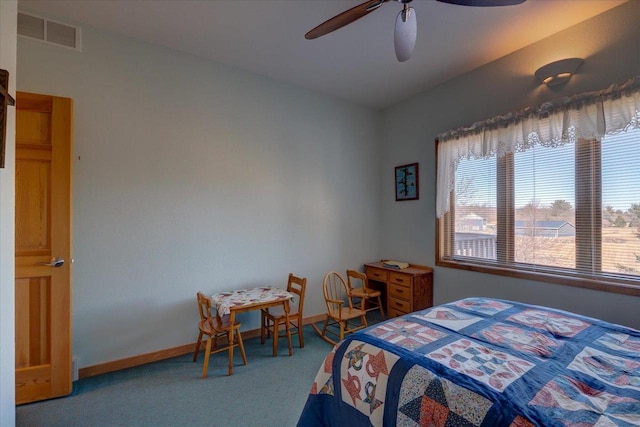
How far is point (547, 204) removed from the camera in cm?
251

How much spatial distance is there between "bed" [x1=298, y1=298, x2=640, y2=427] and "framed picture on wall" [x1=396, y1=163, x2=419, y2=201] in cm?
208

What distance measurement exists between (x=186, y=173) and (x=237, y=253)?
934 millimetres

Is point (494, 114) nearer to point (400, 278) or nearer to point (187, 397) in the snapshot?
point (400, 278)

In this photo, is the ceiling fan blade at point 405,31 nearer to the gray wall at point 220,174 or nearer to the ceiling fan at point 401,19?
the ceiling fan at point 401,19

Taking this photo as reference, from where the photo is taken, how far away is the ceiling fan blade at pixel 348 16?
151 centimetres

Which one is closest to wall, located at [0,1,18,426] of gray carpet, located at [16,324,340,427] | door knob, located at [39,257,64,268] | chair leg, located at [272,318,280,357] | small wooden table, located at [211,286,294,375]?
gray carpet, located at [16,324,340,427]

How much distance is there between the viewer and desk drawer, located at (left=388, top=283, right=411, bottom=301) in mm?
3246

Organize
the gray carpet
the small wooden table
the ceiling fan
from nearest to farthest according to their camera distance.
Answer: the ceiling fan → the gray carpet → the small wooden table

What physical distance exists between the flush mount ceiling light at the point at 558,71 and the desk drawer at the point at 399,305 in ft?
8.02

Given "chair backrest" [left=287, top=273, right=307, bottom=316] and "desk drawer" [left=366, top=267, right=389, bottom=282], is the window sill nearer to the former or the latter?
"desk drawer" [left=366, top=267, right=389, bottom=282]

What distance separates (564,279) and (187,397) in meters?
3.03

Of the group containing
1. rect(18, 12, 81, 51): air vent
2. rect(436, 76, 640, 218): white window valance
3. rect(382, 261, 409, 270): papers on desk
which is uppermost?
rect(18, 12, 81, 51): air vent

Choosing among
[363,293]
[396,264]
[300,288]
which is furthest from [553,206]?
[300,288]

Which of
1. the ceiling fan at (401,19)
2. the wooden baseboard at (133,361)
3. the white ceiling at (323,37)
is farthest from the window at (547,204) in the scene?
the wooden baseboard at (133,361)
